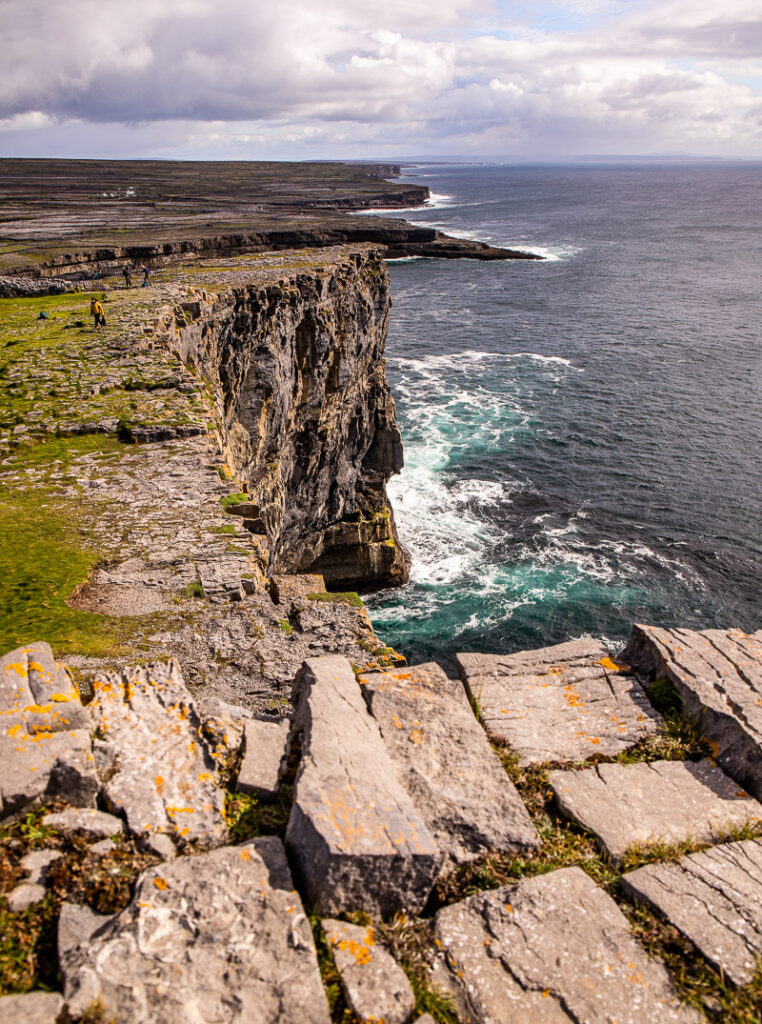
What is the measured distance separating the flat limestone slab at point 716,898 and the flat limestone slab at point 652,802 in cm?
26

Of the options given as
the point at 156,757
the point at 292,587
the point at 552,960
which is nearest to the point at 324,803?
the point at 156,757

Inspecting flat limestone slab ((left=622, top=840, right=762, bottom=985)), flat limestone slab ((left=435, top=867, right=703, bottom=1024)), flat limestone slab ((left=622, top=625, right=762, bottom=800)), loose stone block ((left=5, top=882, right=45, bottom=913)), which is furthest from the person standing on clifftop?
flat limestone slab ((left=622, top=840, right=762, bottom=985))

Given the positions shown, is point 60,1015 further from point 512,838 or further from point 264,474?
point 264,474

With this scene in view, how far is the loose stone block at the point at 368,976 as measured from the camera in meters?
3.98

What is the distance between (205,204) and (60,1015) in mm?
141892

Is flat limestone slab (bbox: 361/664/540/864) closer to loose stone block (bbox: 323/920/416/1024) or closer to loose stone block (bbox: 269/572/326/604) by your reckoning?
loose stone block (bbox: 323/920/416/1024)

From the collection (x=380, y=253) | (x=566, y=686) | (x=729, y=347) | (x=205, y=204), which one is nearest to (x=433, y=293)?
(x=729, y=347)

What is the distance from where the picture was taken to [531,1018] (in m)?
4.21

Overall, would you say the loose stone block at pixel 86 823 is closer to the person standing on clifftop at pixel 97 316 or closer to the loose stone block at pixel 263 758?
the loose stone block at pixel 263 758

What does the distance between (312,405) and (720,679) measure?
24.0 m

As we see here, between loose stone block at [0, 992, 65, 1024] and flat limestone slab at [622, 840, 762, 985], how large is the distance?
13.7 ft

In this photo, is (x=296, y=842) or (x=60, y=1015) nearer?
(x=60, y=1015)

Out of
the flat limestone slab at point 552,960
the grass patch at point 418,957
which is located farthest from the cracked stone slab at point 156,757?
the flat limestone slab at point 552,960

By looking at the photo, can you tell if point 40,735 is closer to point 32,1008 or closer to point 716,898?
point 32,1008
